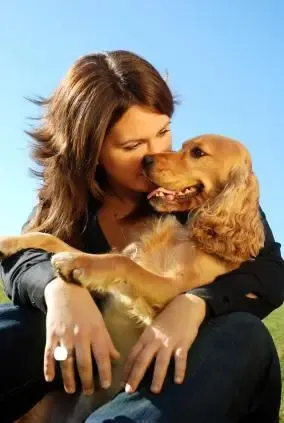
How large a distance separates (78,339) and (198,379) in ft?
1.31

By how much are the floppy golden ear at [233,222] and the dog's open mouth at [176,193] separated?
0.14 meters

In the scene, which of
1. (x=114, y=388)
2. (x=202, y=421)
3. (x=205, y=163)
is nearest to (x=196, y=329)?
(x=202, y=421)

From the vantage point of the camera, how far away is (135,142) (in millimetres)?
2979

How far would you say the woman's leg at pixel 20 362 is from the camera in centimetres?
238

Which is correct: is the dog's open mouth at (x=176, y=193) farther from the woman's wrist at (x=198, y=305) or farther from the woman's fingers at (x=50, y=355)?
the woman's fingers at (x=50, y=355)

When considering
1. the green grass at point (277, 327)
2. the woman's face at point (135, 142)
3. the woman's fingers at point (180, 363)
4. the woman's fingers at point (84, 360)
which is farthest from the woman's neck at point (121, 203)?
the green grass at point (277, 327)

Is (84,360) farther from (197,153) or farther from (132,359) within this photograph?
(197,153)

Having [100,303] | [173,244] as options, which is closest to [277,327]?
[173,244]

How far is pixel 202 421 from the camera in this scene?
1.90 m

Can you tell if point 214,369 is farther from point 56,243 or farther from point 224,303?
point 56,243

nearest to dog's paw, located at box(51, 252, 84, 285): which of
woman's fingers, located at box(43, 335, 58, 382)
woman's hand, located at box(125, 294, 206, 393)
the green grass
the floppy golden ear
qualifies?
woman's fingers, located at box(43, 335, 58, 382)

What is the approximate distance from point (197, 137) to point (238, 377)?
50.0 inches

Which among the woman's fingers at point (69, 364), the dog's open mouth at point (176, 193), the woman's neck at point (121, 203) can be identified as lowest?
the woman's fingers at point (69, 364)

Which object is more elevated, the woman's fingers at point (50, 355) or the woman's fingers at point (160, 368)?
the woman's fingers at point (160, 368)
